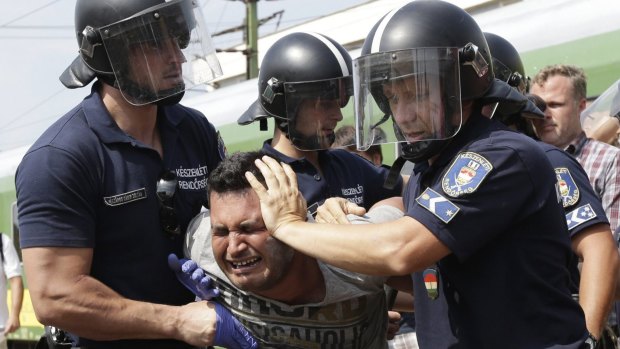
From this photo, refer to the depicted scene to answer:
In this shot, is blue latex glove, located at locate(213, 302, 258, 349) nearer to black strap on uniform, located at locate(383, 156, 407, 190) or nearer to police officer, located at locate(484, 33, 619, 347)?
black strap on uniform, located at locate(383, 156, 407, 190)

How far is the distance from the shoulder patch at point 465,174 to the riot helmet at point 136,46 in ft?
3.75

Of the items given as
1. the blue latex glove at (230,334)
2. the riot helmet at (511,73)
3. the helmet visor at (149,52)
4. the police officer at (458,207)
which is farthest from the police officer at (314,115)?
the police officer at (458,207)

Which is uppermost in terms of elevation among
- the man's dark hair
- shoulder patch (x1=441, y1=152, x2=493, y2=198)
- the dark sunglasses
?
→ shoulder patch (x1=441, y1=152, x2=493, y2=198)

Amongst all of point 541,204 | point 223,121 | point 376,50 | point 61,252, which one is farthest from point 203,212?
point 223,121

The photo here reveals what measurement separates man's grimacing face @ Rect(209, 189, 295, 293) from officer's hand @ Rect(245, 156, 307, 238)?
18cm

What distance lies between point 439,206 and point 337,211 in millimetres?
561

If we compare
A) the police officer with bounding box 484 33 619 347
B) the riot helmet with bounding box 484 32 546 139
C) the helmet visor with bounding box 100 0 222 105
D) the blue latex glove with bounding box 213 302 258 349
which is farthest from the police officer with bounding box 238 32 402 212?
the blue latex glove with bounding box 213 302 258 349

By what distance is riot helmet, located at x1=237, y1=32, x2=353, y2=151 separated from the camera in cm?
426

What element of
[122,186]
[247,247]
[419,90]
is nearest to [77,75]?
→ [122,186]

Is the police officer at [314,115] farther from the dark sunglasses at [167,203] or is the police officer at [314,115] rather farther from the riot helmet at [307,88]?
the dark sunglasses at [167,203]

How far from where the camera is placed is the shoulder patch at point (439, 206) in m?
2.57

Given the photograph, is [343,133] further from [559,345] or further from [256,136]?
[256,136]

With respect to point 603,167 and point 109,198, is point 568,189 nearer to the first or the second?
point 603,167

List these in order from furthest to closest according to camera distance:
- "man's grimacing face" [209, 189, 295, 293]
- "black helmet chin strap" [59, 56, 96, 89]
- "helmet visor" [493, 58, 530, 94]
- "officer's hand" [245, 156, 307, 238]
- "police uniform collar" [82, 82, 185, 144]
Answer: "helmet visor" [493, 58, 530, 94] < "black helmet chin strap" [59, 56, 96, 89] < "police uniform collar" [82, 82, 185, 144] < "man's grimacing face" [209, 189, 295, 293] < "officer's hand" [245, 156, 307, 238]
